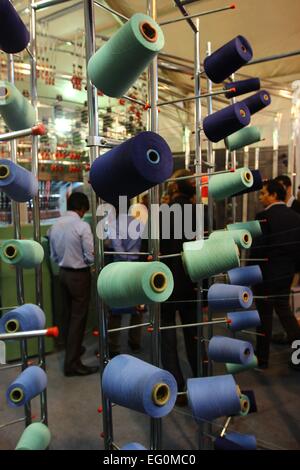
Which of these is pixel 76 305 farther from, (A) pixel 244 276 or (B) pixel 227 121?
(B) pixel 227 121

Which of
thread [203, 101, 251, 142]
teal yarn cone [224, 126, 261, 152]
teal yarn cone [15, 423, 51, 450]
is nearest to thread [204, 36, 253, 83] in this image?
thread [203, 101, 251, 142]

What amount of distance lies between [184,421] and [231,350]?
949 mm

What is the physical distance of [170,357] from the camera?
2156mm

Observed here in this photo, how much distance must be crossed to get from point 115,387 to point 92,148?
0.63 m

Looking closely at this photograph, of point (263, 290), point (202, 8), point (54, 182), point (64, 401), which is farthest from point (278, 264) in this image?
point (54, 182)

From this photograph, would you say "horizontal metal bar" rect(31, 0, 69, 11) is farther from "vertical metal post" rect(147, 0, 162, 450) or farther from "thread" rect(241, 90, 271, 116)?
"thread" rect(241, 90, 271, 116)

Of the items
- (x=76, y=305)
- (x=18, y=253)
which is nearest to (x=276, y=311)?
(x=18, y=253)

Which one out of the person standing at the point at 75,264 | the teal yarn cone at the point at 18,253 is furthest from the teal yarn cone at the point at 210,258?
the person standing at the point at 75,264

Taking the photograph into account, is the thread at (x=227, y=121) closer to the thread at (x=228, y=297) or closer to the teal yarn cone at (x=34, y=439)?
the thread at (x=228, y=297)

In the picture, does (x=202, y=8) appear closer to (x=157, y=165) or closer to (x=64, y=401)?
(x=157, y=165)

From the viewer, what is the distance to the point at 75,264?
270 cm

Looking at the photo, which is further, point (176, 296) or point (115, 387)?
point (176, 296)

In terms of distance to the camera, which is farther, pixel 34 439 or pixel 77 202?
pixel 77 202

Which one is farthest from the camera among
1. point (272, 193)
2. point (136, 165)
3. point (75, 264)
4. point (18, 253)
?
point (75, 264)
